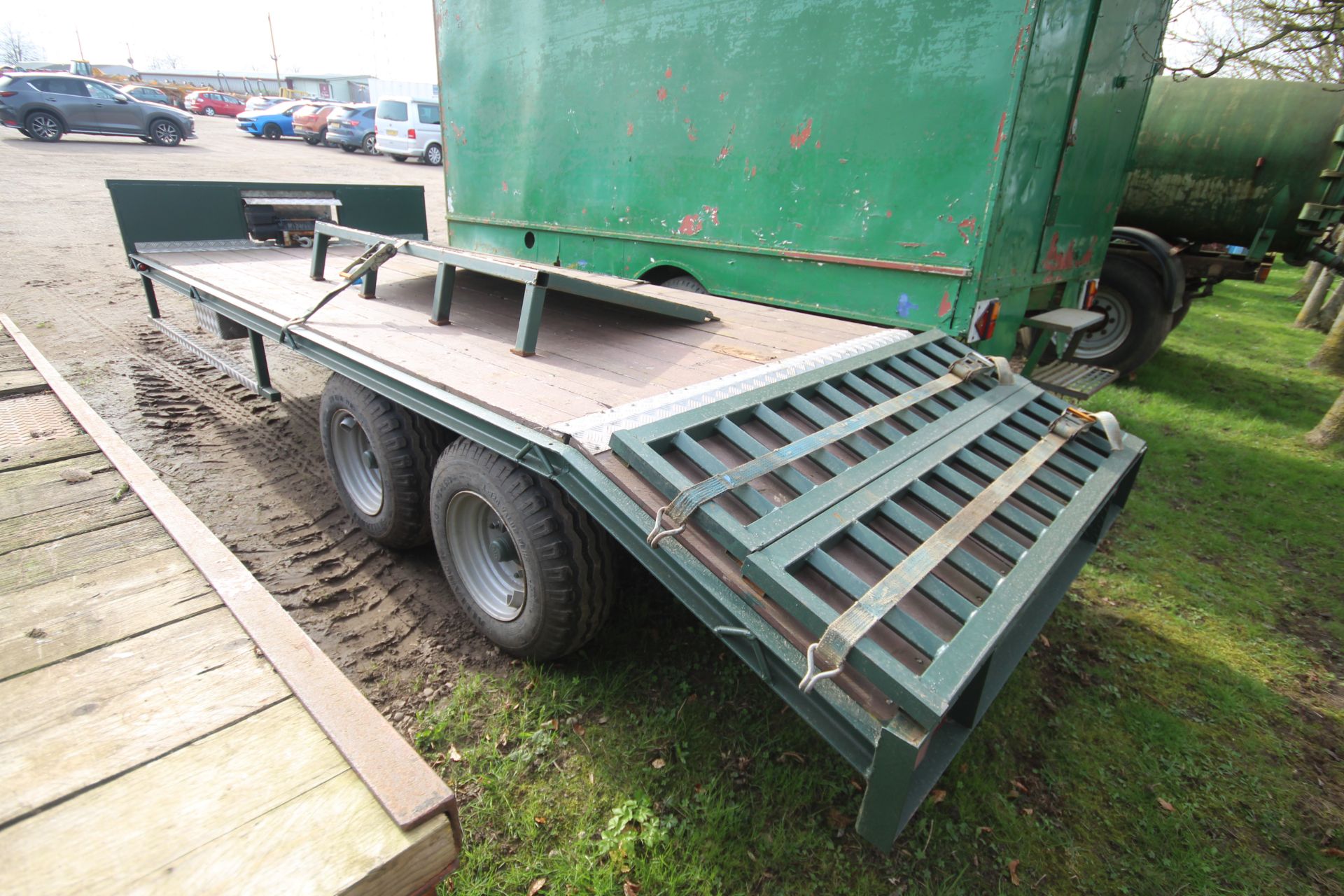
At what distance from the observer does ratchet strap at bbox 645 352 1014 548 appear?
6.09 ft

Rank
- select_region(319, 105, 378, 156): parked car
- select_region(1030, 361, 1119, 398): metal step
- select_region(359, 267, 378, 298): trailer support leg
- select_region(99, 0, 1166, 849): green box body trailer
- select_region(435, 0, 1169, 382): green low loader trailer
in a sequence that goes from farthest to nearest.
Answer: select_region(319, 105, 378, 156): parked car
select_region(1030, 361, 1119, 398): metal step
select_region(359, 267, 378, 298): trailer support leg
select_region(435, 0, 1169, 382): green low loader trailer
select_region(99, 0, 1166, 849): green box body trailer

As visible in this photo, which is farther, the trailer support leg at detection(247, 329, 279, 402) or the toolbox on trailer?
the trailer support leg at detection(247, 329, 279, 402)

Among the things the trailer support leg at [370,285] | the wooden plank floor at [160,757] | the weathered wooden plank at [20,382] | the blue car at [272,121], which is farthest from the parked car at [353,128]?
the wooden plank floor at [160,757]

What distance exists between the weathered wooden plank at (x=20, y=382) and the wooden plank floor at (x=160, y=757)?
148 cm

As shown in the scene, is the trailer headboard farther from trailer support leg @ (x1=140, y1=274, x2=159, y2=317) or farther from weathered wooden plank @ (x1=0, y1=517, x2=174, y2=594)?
weathered wooden plank @ (x1=0, y1=517, x2=174, y2=594)

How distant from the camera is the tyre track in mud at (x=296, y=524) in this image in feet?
9.73

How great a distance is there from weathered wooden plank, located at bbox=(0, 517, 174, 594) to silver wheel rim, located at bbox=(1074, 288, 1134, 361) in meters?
7.82

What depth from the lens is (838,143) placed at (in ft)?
12.7

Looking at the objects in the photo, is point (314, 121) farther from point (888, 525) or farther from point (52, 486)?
point (888, 525)

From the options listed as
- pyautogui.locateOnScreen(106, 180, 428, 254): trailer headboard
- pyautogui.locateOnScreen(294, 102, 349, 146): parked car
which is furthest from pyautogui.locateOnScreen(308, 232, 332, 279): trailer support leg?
pyautogui.locateOnScreen(294, 102, 349, 146): parked car

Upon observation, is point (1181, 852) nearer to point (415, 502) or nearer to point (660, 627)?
point (660, 627)

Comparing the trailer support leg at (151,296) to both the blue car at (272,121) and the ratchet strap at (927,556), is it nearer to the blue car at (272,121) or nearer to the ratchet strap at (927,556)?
the ratchet strap at (927,556)

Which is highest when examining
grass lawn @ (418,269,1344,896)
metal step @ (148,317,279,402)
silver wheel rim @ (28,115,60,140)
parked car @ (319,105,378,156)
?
parked car @ (319,105,378,156)

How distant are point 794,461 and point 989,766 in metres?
1.46
